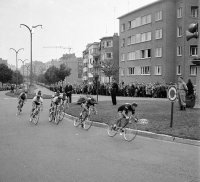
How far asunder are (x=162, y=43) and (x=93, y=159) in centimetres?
4149

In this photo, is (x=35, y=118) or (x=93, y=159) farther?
(x=35, y=118)

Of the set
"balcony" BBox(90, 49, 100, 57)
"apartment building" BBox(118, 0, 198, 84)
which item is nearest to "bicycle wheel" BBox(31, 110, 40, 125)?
"apartment building" BBox(118, 0, 198, 84)

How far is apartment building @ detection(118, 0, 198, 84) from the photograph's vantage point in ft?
145

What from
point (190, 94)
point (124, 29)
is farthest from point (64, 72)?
point (190, 94)

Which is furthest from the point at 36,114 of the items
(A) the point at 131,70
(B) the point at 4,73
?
(B) the point at 4,73

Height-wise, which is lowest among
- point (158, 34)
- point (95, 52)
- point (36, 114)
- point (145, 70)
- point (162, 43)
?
point (36, 114)

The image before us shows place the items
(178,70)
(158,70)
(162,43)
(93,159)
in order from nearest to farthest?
(93,159) → (178,70) → (162,43) → (158,70)

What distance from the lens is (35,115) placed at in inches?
599

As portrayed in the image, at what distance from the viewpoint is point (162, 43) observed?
4728 cm

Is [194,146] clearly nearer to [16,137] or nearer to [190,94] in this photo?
[16,137]

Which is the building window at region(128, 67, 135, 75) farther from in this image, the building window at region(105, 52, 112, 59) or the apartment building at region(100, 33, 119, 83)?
the building window at region(105, 52, 112, 59)

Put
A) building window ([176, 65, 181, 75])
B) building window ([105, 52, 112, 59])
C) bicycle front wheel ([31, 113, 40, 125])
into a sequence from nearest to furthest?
bicycle front wheel ([31, 113, 40, 125]), building window ([176, 65, 181, 75]), building window ([105, 52, 112, 59])

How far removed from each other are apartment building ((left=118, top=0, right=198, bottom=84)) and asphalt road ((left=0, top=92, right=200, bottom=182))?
34442 millimetres

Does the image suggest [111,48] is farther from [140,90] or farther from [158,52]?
[140,90]
